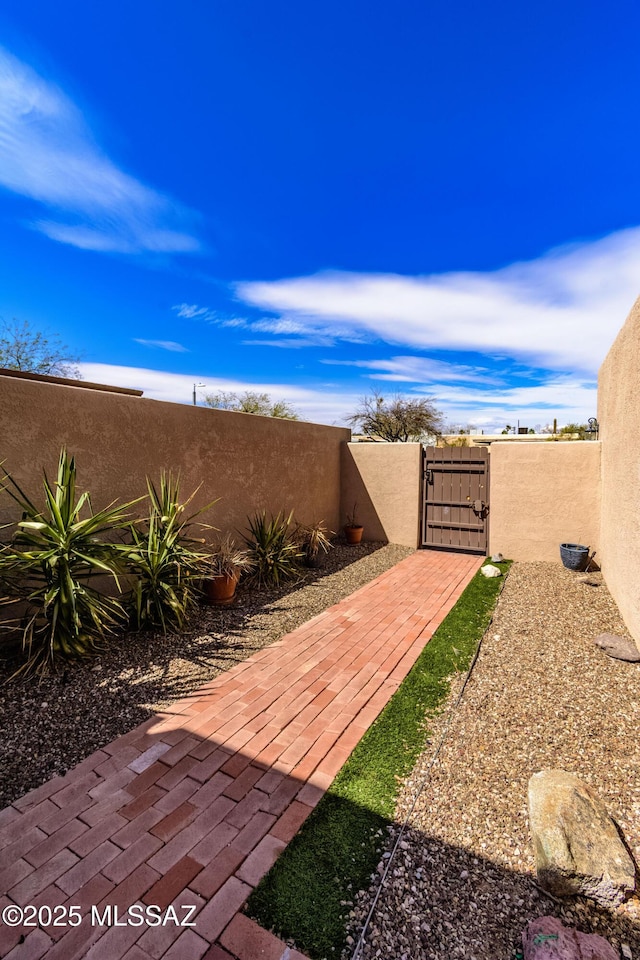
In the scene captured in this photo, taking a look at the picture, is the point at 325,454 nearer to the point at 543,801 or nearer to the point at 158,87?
the point at 158,87

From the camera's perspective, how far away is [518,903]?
1.87 m

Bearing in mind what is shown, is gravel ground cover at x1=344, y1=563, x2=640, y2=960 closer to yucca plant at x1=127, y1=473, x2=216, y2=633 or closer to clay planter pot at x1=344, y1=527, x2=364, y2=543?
yucca plant at x1=127, y1=473, x2=216, y2=633

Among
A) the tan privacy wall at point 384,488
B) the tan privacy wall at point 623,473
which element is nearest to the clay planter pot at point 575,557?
the tan privacy wall at point 623,473

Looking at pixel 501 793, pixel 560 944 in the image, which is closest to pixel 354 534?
pixel 501 793

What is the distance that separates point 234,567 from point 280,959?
431 cm

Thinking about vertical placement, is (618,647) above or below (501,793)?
above

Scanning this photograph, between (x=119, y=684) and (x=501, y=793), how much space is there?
312 cm

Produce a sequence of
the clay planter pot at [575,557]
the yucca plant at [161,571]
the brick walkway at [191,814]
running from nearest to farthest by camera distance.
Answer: the brick walkway at [191,814] < the yucca plant at [161,571] < the clay planter pot at [575,557]

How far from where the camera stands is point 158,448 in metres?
A: 5.73

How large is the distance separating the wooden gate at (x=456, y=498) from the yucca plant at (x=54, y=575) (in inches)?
266

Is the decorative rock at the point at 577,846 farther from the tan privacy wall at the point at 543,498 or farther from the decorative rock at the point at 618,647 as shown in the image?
the tan privacy wall at the point at 543,498

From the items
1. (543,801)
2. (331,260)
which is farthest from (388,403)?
(543,801)

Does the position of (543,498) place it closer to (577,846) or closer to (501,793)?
(501,793)

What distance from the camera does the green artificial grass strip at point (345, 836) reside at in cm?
181
